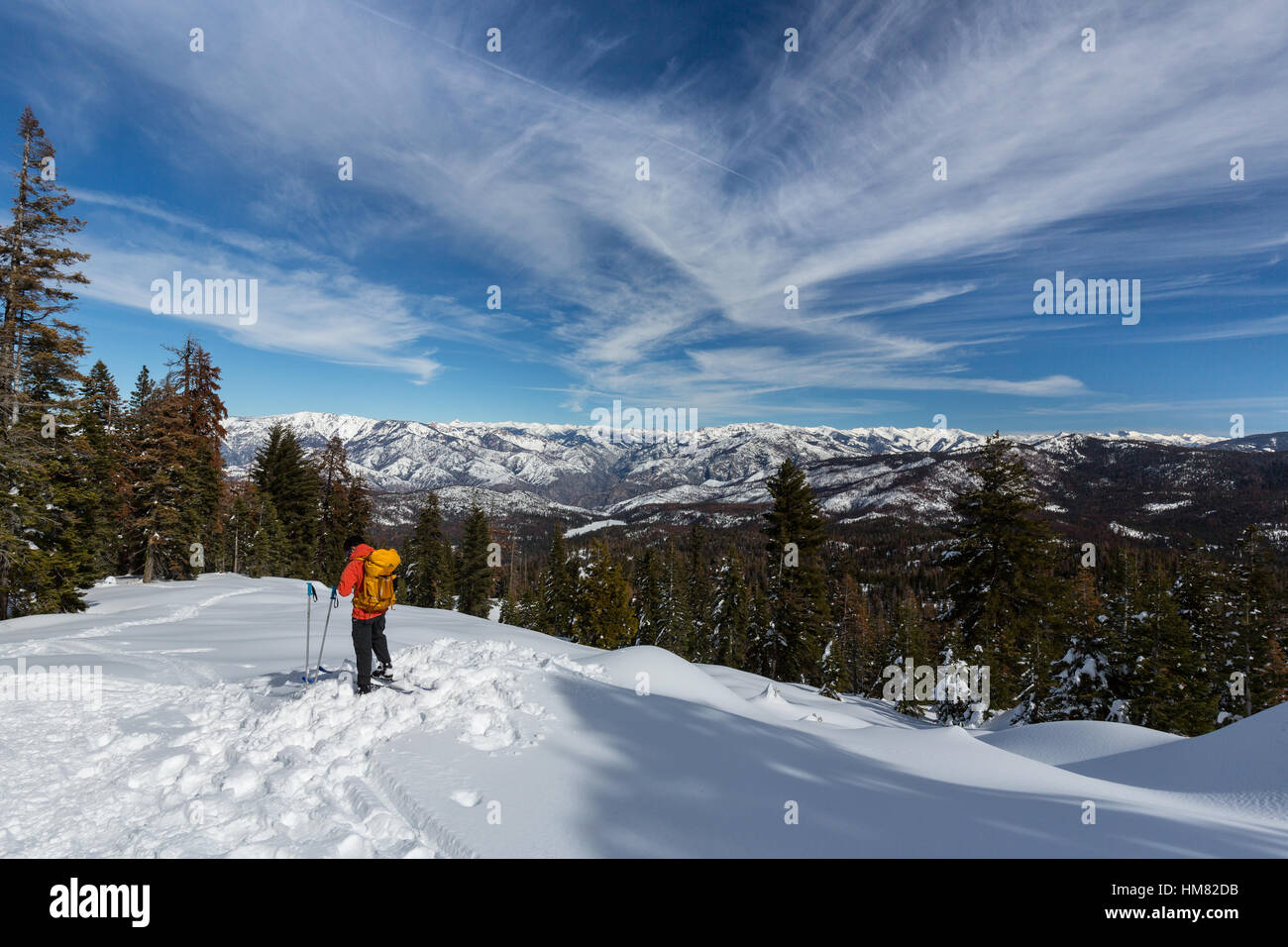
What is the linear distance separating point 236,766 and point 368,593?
2.85 metres

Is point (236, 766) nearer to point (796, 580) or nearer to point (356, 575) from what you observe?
point (356, 575)

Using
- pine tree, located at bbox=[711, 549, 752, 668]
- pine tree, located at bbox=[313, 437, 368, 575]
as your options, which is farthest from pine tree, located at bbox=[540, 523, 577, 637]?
pine tree, located at bbox=[711, 549, 752, 668]

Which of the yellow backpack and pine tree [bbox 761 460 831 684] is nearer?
the yellow backpack

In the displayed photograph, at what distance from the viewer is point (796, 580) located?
92.3 feet

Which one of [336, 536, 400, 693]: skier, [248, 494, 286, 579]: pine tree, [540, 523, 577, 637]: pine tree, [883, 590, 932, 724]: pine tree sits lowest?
[883, 590, 932, 724]: pine tree

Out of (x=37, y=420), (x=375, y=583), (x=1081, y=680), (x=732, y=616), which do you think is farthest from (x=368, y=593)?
(x=732, y=616)

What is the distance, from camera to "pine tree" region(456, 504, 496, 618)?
47.3 meters

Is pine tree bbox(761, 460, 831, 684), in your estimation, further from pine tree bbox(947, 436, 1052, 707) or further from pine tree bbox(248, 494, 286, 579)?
pine tree bbox(248, 494, 286, 579)

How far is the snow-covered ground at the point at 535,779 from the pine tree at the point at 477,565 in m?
37.2

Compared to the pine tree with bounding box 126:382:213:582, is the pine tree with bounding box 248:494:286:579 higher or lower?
lower
